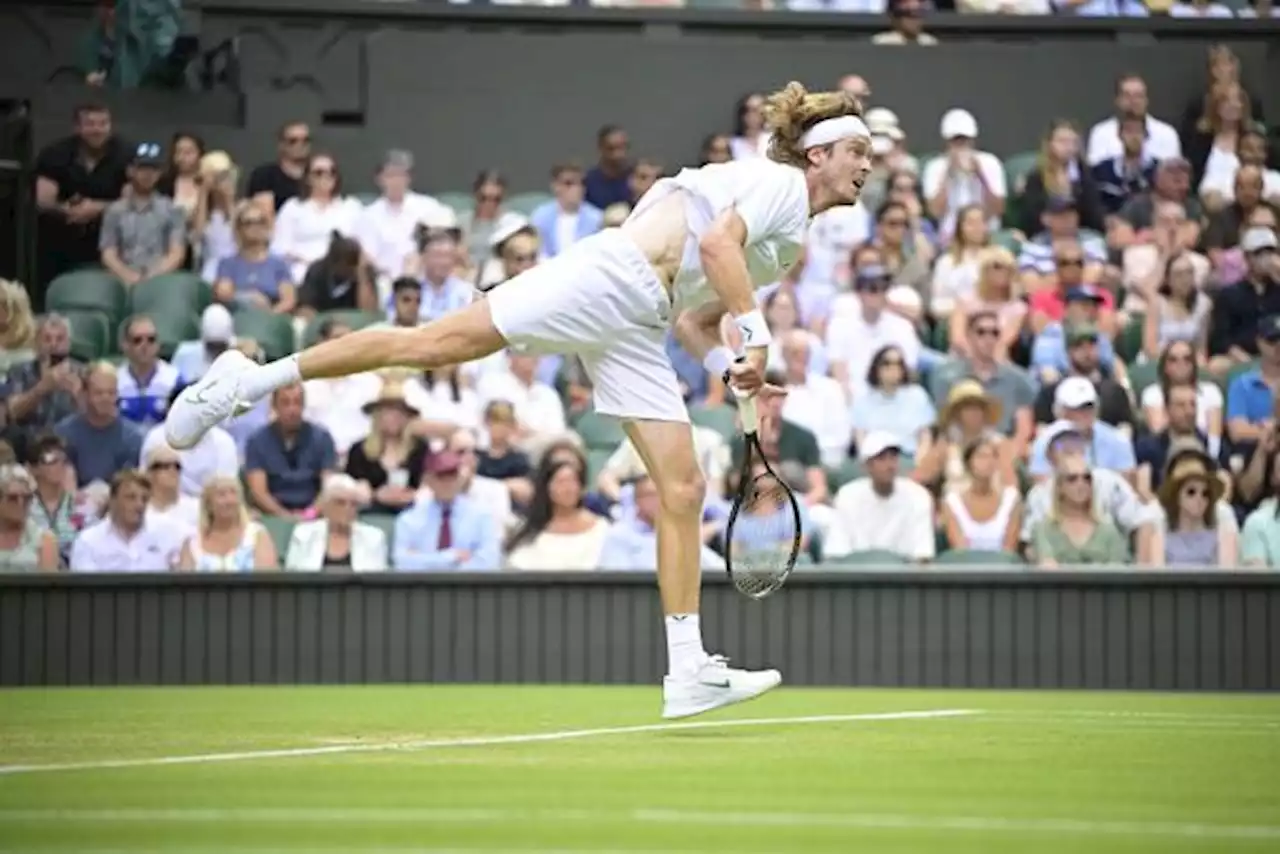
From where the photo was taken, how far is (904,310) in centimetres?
1709

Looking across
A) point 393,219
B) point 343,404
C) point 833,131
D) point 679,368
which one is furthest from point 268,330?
point 833,131

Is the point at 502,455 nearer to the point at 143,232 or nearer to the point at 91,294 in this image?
the point at 91,294

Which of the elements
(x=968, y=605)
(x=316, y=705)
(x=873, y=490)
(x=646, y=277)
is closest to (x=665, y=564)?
(x=646, y=277)

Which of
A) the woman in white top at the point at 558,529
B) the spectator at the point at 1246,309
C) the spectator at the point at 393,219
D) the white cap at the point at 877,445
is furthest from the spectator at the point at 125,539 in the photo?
the spectator at the point at 1246,309

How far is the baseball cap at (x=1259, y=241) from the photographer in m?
17.8

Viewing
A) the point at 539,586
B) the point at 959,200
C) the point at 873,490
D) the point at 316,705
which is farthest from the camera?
the point at 959,200

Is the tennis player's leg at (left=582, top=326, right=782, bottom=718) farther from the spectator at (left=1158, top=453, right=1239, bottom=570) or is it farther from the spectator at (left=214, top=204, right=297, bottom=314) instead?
the spectator at (left=214, top=204, right=297, bottom=314)

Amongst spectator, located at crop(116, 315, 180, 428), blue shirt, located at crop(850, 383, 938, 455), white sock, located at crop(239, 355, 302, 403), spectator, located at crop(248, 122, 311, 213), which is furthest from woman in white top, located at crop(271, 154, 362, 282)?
white sock, located at crop(239, 355, 302, 403)

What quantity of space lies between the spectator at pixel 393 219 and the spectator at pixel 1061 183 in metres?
3.64

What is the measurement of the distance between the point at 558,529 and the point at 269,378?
4.98 metres

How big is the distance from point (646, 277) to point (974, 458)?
19.6 ft

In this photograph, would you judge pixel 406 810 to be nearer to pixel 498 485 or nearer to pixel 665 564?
pixel 665 564

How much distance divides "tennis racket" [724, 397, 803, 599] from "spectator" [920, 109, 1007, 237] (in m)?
8.27

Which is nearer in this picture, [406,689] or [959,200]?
[406,689]
